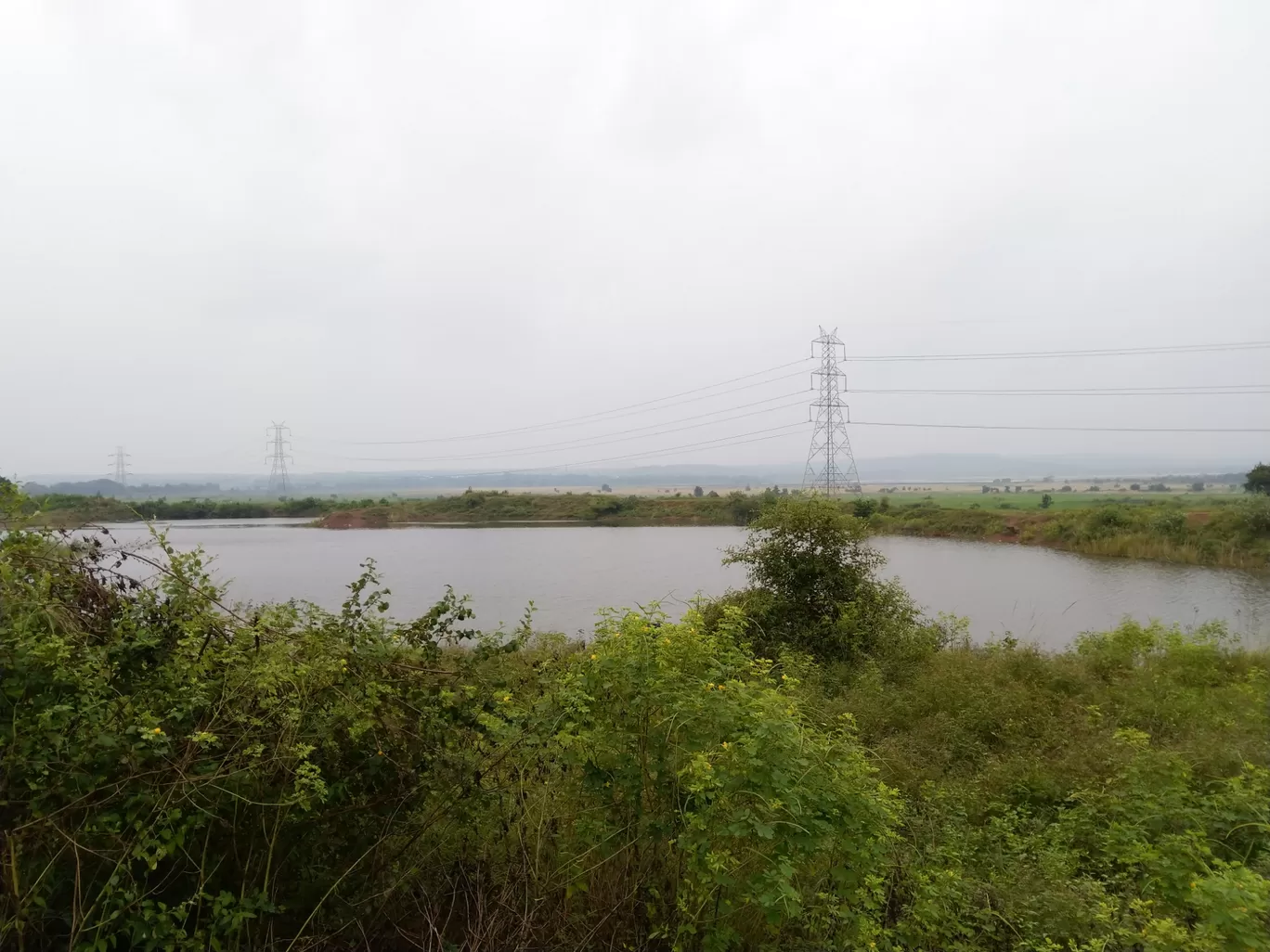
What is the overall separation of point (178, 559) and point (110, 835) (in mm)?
1073

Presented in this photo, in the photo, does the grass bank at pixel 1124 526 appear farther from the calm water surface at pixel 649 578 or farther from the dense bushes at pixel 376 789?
the dense bushes at pixel 376 789

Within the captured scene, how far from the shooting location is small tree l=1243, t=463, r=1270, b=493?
27.4 feet

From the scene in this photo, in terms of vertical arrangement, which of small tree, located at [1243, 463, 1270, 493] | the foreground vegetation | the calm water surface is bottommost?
the calm water surface

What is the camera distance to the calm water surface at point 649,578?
1062 cm

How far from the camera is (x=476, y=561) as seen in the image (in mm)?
17406

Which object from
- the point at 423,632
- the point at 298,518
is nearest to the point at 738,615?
the point at 423,632

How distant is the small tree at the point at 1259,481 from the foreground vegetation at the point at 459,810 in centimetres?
720

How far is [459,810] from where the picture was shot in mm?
2609

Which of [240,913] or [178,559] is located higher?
[178,559]

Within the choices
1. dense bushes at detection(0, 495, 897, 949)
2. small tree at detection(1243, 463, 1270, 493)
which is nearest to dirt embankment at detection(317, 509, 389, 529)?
dense bushes at detection(0, 495, 897, 949)

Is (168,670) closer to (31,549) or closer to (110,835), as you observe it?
(110,835)

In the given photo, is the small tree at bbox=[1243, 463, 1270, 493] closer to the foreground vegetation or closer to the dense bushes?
the foreground vegetation

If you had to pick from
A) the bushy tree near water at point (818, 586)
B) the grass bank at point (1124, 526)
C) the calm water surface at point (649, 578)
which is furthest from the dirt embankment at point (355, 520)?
the bushy tree near water at point (818, 586)

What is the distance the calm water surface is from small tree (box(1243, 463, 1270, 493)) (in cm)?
214
